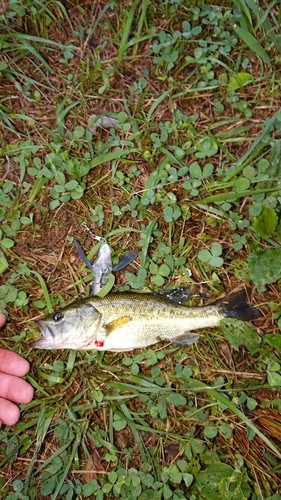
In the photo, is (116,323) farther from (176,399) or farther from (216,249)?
(216,249)

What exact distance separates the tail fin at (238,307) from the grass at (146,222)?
2.6 inches

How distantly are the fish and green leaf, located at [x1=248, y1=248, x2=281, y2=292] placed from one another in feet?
0.54

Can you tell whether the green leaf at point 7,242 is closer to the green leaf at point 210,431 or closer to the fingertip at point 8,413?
the fingertip at point 8,413

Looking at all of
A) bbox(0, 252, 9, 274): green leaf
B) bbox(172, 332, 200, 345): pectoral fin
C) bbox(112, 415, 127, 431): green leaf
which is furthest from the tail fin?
bbox(0, 252, 9, 274): green leaf

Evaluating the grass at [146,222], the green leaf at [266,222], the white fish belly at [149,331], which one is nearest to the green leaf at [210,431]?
the grass at [146,222]

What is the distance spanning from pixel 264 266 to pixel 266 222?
302mm

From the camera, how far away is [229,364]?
345 cm

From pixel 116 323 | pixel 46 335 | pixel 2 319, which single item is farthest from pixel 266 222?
pixel 2 319

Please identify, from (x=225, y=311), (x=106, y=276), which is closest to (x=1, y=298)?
(x=106, y=276)

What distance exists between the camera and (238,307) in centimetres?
335

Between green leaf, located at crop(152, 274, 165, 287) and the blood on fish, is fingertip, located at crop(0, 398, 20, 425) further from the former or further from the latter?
green leaf, located at crop(152, 274, 165, 287)

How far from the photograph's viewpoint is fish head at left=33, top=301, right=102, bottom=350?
127 inches

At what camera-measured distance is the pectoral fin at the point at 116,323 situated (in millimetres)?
3262

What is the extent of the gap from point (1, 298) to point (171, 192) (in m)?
1.42
